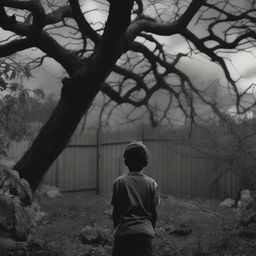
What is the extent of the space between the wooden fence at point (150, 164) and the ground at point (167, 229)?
1.05 meters

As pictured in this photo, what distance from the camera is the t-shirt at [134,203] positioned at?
3381 mm

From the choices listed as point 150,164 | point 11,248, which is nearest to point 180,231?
point 11,248

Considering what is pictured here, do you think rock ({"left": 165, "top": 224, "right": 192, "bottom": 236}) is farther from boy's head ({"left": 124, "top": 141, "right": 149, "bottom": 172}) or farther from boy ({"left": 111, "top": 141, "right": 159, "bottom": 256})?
boy's head ({"left": 124, "top": 141, "right": 149, "bottom": 172})

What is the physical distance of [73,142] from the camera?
15.3 metres

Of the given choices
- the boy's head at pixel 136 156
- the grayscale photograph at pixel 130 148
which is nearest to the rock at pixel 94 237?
the grayscale photograph at pixel 130 148

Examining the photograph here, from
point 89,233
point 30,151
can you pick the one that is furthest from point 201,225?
point 30,151

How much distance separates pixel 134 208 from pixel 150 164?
35.3 ft

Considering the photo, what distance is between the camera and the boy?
3.37 metres

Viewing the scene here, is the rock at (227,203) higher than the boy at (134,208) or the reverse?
the reverse

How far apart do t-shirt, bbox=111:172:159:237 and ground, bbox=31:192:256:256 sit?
2.01m

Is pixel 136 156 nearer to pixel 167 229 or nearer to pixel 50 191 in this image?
pixel 167 229

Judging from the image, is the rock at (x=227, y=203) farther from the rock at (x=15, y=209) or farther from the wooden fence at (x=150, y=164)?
the rock at (x=15, y=209)

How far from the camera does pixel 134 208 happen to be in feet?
11.2

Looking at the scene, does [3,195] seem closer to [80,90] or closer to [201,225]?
[80,90]
